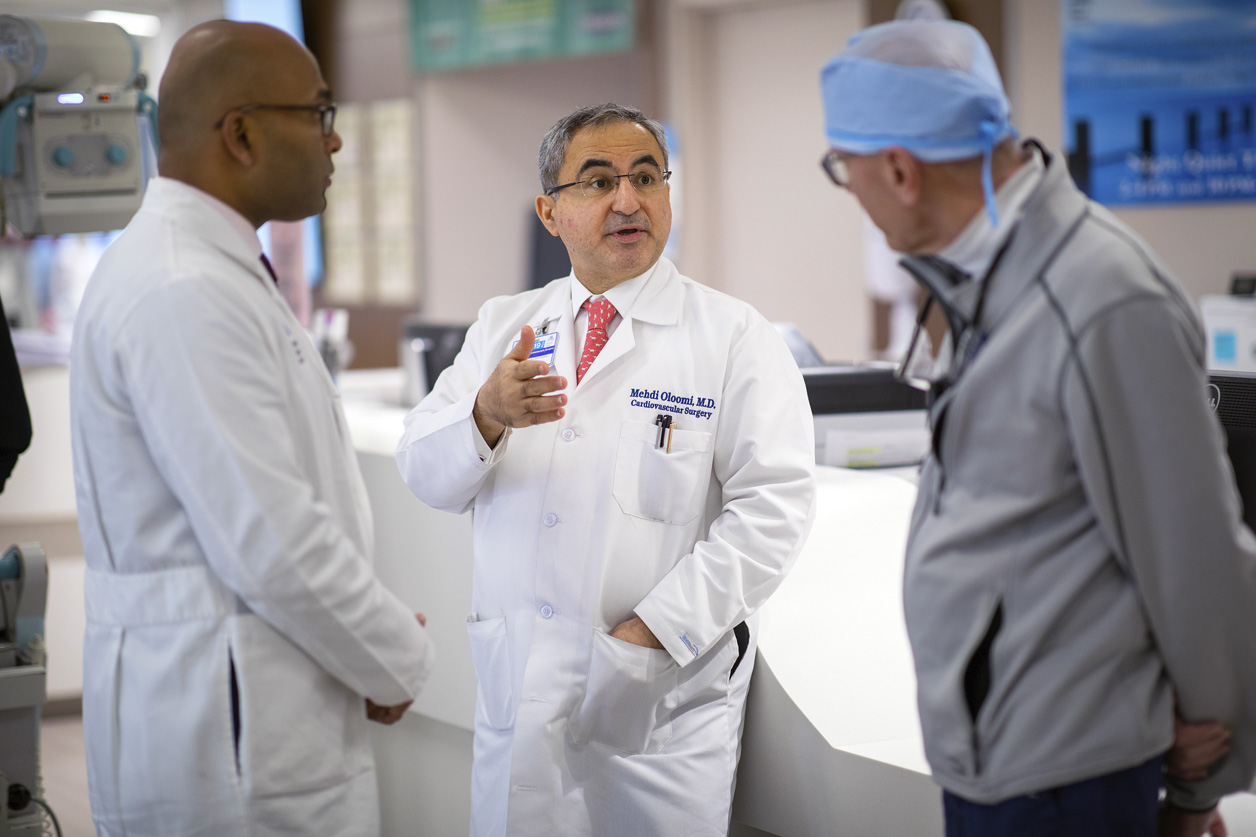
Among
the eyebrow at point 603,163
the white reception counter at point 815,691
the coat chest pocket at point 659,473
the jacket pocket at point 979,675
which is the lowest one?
the white reception counter at point 815,691

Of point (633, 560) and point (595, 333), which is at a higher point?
point (595, 333)

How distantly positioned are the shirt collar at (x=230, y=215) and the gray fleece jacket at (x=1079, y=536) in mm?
831

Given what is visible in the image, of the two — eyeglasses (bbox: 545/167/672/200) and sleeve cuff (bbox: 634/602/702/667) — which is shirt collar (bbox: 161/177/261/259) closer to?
eyeglasses (bbox: 545/167/672/200)

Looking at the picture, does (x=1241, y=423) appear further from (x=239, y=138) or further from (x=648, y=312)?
(x=239, y=138)

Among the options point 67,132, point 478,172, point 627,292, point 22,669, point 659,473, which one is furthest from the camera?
point 478,172

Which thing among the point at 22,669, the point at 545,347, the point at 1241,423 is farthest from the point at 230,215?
the point at 1241,423

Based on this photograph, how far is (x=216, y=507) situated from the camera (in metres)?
1.27

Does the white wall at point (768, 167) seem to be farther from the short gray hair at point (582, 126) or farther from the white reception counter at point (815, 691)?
the short gray hair at point (582, 126)

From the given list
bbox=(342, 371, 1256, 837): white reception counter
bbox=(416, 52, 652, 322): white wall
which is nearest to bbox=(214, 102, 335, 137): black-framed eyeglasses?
bbox=(342, 371, 1256, 837): white reception counter

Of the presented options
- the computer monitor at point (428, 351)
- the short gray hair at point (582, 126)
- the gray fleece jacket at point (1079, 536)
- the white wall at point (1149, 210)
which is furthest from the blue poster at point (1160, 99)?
the gray fleece jacket at point (1079, 536)

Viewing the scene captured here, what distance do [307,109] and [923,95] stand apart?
72cm

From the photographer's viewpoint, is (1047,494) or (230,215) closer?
(1047,494)

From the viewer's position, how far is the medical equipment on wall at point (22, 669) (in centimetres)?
217

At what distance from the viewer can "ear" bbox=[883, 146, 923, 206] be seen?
1.18m
